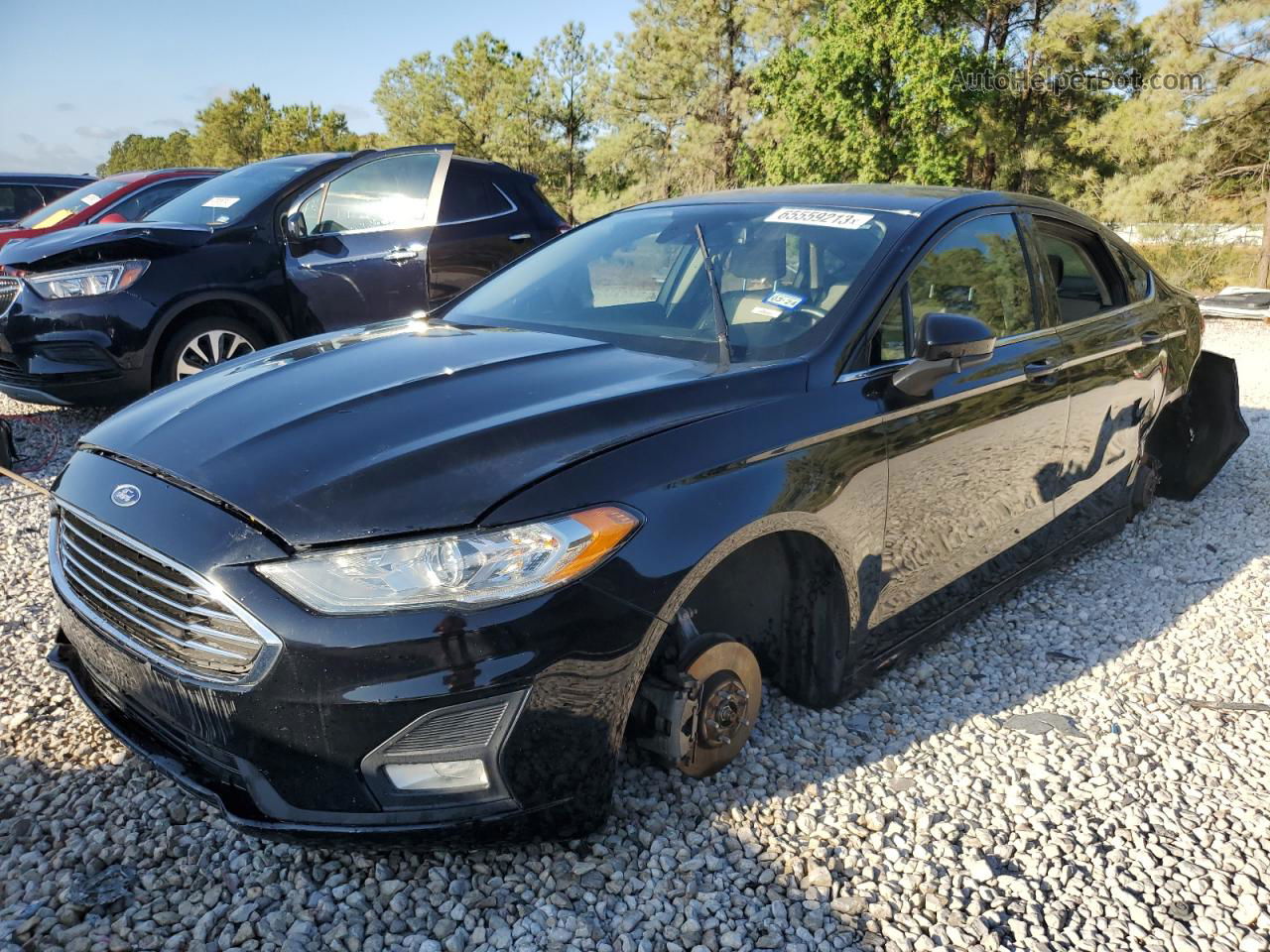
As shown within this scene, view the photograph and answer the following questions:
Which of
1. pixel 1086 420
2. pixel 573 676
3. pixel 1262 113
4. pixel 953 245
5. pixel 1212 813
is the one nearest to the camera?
pixel 573 676

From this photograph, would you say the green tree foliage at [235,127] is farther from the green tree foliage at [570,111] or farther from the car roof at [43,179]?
the car roof at [43,179]

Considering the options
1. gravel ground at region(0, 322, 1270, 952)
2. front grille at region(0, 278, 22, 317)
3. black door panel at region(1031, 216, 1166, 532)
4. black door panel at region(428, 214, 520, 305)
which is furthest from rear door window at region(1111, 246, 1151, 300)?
front grille at region(0, 278, 22, 317)

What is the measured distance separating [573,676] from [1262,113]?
26.5 metres

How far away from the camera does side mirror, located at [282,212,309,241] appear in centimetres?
609

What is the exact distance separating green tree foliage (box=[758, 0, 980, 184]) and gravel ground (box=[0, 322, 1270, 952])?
29.2 metres

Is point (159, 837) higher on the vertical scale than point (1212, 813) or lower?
higher

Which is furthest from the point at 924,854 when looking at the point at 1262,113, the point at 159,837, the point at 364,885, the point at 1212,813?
the point at 1262,113

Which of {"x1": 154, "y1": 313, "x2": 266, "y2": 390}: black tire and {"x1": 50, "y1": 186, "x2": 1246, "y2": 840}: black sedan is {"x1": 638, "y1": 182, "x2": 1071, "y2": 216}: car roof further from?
{"x1": 154, "y1": 313, "x2": 266, "y2": 390}: black tire

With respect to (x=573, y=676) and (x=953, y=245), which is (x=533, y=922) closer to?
(x=573, y=676)

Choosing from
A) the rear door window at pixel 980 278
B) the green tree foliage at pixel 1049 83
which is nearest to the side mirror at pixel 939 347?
the rear door window at pixel 980 278

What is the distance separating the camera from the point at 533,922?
2.05 metres

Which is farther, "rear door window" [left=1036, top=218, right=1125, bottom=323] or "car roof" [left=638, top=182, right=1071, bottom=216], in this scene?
"rear door window" [left=1036, top=218, right=1125, bottom=323]

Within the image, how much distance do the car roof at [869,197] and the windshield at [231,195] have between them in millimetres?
3695

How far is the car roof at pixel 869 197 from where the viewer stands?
3.14 m
